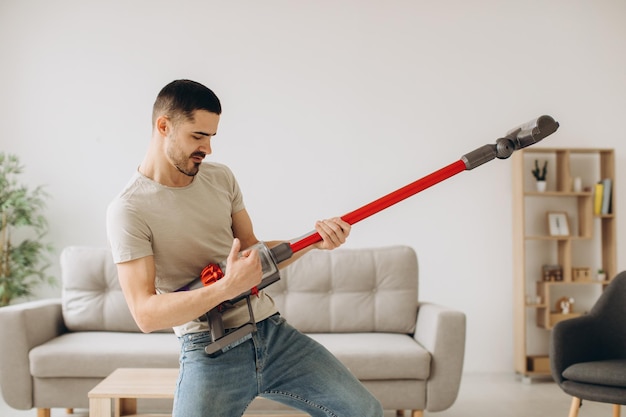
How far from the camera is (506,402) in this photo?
353cm

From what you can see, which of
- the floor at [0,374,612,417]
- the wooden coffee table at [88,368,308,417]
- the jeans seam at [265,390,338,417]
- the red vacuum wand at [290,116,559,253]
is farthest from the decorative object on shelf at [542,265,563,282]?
the jeans seam at [265,390,338,417]

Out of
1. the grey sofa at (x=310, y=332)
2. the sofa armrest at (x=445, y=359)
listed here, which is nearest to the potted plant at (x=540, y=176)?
the grey sofa at (x=310, y=332)

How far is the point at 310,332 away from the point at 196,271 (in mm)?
1862

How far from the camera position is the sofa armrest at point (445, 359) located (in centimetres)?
291

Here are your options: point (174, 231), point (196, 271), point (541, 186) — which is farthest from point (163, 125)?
point (541, 186)

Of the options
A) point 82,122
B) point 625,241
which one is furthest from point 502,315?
point 82,122

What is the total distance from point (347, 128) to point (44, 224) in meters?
2.21

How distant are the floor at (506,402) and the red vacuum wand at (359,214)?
173 cm

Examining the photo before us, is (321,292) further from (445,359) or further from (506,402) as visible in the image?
(506,402)

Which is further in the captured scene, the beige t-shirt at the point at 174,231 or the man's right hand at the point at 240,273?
the beige t-shirt at the point at 174,231

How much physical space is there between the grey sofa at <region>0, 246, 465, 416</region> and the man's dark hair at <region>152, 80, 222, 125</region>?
5.64ft

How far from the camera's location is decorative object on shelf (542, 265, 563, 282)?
13.7ft

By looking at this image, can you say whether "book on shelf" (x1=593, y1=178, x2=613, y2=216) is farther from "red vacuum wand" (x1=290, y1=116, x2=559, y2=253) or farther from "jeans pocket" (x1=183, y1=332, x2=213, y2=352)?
"jeans pocket" (x1=183, y1=332, x2=213, y2=352)

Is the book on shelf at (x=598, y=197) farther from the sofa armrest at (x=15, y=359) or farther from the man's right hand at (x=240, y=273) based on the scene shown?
the sofa armrest at (x=15, y=359)
